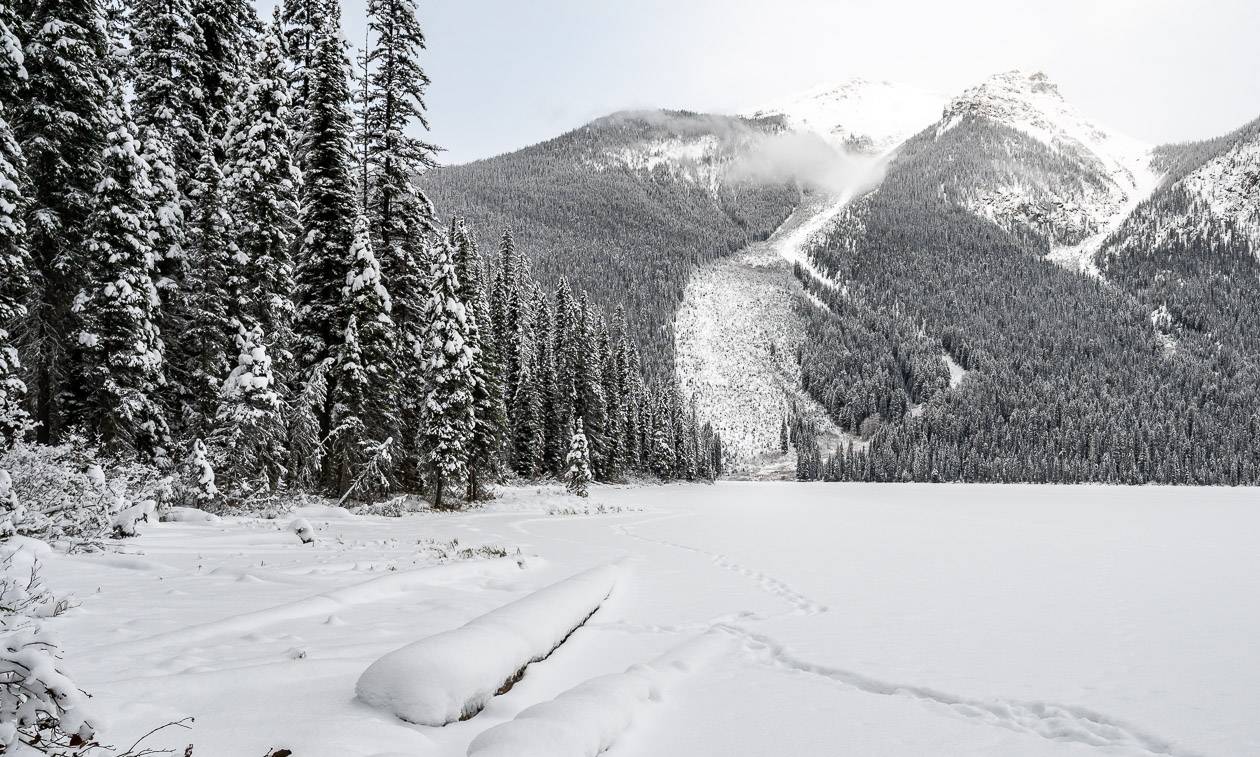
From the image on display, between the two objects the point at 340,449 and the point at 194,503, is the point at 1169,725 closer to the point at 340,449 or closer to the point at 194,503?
the point at 194,503

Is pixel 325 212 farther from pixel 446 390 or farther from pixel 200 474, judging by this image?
pixel 200 474

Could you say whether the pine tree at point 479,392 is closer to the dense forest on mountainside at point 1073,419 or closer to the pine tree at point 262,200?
the pine tree at point 262,200

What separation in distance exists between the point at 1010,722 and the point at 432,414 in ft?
74.7

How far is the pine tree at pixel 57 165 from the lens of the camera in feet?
51.5

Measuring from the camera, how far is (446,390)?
25531mm

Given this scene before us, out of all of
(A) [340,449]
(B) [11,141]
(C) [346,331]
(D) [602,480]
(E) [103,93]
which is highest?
(E) [103,93]

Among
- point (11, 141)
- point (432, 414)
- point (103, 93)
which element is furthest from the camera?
point (432, 414)

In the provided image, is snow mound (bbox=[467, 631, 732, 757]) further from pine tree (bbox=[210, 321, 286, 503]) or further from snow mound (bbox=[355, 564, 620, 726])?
pine tree (bbox=[210, 321, 286, 503])

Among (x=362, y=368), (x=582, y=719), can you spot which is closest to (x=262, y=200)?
(x=362, y=368)

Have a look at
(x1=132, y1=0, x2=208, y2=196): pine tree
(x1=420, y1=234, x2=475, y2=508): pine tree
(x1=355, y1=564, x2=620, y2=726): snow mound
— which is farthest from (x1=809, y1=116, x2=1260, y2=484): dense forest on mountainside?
(x1=355, y1=564, x2=620, y2=726): snow mound

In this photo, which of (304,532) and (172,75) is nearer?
(304,532)

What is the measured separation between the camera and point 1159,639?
26.2ft

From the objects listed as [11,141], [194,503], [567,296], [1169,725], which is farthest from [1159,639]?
[567,296]

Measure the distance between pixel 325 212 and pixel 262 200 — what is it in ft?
9.20
